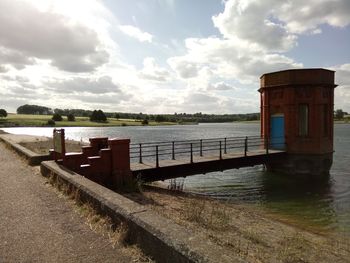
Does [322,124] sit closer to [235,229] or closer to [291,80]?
[291,80]

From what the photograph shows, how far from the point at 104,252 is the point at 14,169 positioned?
8.36 metres

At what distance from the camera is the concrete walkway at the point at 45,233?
4.46 meters

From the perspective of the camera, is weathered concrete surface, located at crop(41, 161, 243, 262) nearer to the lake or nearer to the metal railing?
the lake

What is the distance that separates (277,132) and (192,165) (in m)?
7.79

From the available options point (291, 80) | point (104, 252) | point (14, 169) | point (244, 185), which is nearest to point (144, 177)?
point (14, 169)

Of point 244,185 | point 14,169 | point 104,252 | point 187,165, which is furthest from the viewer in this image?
point 244,185

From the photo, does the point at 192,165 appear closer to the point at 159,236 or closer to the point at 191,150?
the point at 191,150

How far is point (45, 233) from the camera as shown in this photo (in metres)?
5.28

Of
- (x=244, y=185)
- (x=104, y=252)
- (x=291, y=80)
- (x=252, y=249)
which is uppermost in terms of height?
(x=291, y=80)

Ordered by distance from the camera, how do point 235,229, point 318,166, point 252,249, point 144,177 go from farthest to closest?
point 318,166, point 144,177, point 235,229, point 252,249

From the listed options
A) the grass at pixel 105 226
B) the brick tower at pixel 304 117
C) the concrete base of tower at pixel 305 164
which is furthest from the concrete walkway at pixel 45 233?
the brick tower at pixel 304 117

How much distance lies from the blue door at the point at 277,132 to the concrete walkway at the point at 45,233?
→ 1550 cm

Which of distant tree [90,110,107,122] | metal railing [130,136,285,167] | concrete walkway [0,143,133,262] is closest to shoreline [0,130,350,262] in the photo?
concrete walkway [0,143,133,262]

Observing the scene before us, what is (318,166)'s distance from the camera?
64.6ft
